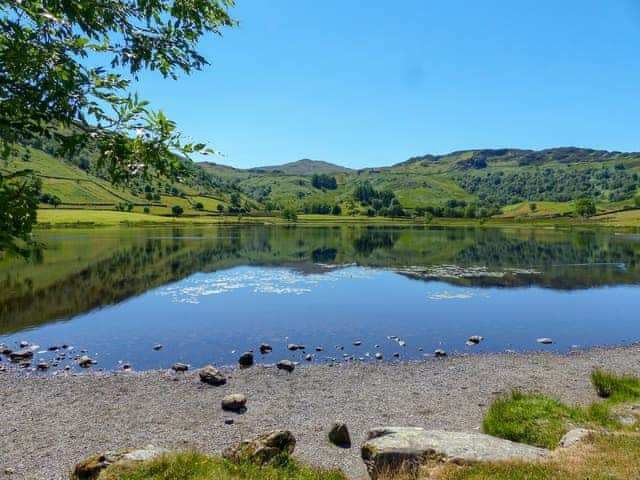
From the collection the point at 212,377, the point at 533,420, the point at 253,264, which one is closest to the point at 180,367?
the point at 212,377

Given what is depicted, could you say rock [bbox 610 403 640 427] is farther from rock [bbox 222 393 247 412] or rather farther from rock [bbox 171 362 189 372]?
rock [bbox 171 362 189 372]

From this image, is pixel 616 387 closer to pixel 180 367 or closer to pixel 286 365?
pixel 286 365

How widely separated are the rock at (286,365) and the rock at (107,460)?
56.1ft

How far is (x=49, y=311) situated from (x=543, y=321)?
172ft

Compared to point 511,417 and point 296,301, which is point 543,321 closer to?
point 296,301

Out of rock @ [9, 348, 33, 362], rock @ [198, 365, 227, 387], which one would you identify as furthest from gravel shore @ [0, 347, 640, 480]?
rock @ [9, 348, 33, 362]

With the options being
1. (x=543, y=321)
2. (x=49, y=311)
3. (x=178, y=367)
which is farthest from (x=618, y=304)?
(x=49, y=311)

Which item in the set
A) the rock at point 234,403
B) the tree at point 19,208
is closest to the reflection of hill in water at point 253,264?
the rock at point 234,403

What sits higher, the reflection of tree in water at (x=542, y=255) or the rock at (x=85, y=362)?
the reflection of tree in water at (x=542, y=255)

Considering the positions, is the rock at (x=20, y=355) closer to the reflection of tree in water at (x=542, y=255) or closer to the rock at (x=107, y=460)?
the rock at (x=107, y=460)

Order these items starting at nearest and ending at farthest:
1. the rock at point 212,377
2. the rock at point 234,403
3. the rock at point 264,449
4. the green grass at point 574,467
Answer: the green grass at point 574,467, the rock at point 264,449, the rock at point 234,403, the rock at point 212,377

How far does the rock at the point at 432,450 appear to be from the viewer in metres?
12.7

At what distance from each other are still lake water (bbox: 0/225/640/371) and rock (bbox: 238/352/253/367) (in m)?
1.11

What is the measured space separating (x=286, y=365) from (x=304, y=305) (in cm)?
2199
